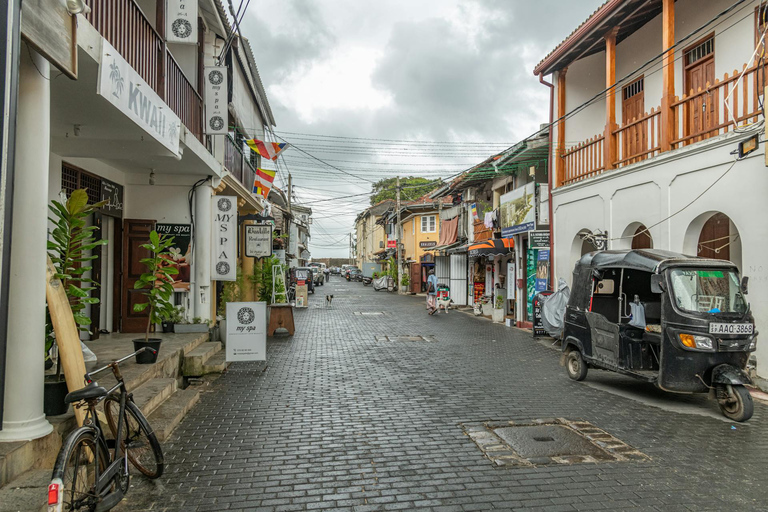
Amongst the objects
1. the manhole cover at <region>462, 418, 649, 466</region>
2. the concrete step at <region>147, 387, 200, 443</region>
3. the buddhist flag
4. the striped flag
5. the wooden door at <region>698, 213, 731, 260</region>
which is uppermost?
the buddhist flag

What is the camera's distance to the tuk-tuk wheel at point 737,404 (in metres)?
6.49

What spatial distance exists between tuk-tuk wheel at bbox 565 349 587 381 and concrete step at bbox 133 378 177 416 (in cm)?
643

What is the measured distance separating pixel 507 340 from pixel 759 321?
672 cm

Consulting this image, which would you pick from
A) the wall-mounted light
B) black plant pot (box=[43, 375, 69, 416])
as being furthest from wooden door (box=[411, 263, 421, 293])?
the wall-mounted light

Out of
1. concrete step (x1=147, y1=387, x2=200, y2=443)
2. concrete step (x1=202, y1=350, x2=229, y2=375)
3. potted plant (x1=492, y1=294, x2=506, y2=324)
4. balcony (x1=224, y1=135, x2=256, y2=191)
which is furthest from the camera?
potted plant (x1=492, y1=294, x2=506, y2=324)

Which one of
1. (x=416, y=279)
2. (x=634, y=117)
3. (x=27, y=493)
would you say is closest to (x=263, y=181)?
(x=634, y=117)

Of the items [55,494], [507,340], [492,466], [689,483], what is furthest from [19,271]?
[507,340]

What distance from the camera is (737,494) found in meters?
4.41

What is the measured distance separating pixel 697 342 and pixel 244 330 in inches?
286

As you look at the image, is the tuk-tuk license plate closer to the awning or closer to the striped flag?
the awning

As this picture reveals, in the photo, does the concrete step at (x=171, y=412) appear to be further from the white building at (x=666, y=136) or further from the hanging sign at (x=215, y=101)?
the white building at (x=666, y=136)

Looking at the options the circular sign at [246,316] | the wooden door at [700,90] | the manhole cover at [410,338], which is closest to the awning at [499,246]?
the manhole cover at [410,338]

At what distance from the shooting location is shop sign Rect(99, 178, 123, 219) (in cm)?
1030

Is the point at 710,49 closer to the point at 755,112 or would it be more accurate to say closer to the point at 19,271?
the point at 755,112
